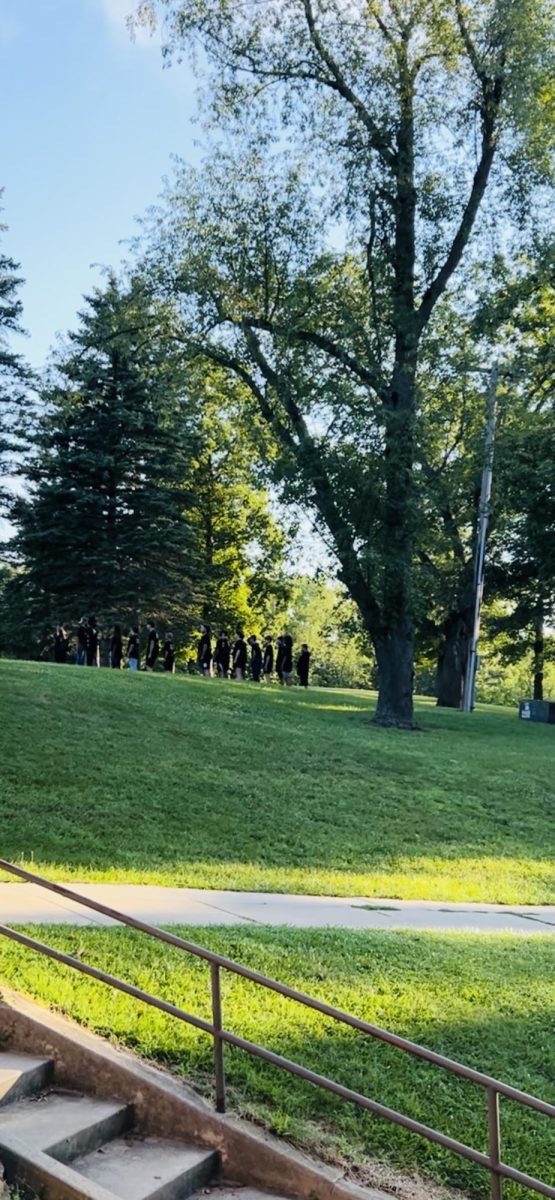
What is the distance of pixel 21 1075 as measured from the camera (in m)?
4.56

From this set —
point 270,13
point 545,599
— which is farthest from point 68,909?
→ point 545,599

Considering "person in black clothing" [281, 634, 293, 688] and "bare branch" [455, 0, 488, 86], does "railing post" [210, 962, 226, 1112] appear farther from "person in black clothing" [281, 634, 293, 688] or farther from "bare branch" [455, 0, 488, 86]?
"person in black clothing" [281, 634, 293, 688]

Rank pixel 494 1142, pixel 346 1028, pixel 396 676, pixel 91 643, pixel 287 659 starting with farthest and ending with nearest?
1. pixel 287 659
2. pixel 91 643
3. pixel 396 676
4. pixel 346 1028
5. pixel 494 1142

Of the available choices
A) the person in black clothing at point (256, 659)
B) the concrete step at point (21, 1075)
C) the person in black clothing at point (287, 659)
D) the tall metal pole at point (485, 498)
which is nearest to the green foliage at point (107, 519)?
the person in black clothing at point (256, 659)

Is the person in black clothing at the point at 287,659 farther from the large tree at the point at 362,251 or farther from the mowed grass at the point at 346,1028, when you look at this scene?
the mowed grass at the point at 346,1028

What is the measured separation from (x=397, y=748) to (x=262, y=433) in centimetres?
820

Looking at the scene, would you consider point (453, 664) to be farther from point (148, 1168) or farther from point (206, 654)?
point (148, 1168)

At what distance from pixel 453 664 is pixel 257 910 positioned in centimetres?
2757

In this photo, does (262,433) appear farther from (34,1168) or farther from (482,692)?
(482,692)

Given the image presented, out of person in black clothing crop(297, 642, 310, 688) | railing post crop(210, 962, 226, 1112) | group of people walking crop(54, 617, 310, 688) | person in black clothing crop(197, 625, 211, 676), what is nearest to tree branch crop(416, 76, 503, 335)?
group of people walking crop(54, 617, 310, 688)

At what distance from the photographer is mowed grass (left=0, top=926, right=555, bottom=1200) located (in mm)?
4500

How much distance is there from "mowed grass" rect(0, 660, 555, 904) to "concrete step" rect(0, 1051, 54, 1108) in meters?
4.61

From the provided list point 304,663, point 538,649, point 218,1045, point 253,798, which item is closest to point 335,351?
point 253,798

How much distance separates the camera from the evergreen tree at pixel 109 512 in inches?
1516
